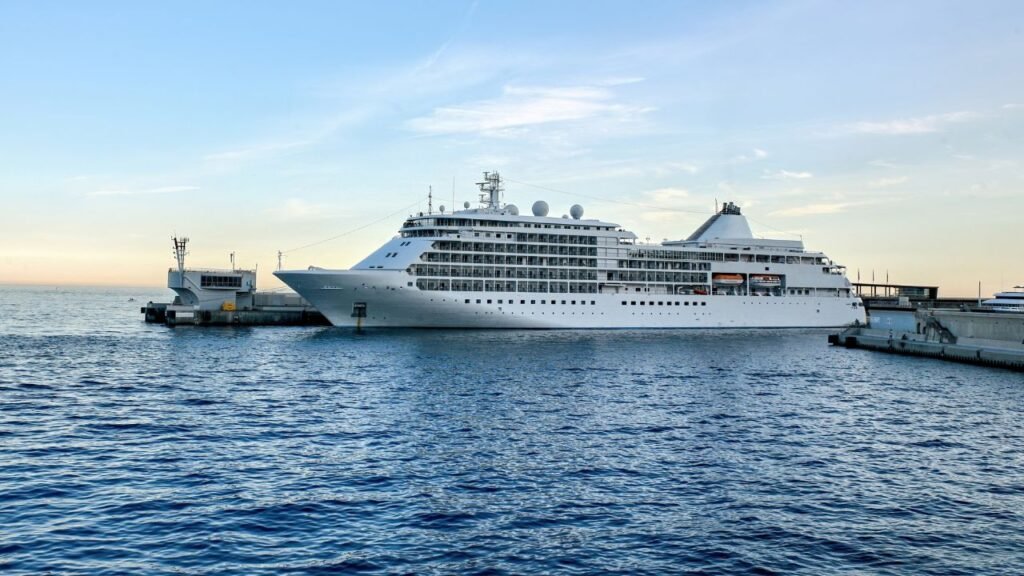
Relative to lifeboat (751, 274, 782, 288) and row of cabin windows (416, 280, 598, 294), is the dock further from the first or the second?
lifeboat (751, 274, 782, 288)

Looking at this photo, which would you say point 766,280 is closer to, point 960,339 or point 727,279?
point 727,279

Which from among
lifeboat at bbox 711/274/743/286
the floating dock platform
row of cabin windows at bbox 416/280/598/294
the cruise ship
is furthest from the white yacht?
the floating dock platform

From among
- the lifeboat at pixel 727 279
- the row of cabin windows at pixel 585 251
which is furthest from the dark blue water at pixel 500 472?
the lifeboat at pixel 727 279

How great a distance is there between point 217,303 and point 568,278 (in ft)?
136

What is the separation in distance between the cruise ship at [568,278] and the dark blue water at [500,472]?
27.1 m

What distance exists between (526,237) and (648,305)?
1627 cm

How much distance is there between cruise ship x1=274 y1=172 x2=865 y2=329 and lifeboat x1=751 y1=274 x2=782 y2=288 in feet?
0.46

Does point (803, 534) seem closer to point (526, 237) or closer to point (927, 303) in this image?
point (526, 237)

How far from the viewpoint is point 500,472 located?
74.8ft

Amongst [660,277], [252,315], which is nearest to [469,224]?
[660,277]

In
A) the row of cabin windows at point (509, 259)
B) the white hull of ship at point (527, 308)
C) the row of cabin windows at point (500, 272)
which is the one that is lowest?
the white hull of ship at point (527, 308)

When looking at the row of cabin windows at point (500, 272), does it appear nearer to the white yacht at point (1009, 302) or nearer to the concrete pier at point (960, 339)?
the concrete pier at point (960, 339)

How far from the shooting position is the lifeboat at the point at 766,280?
3664 inches

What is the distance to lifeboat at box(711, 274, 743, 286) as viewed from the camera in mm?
90938
